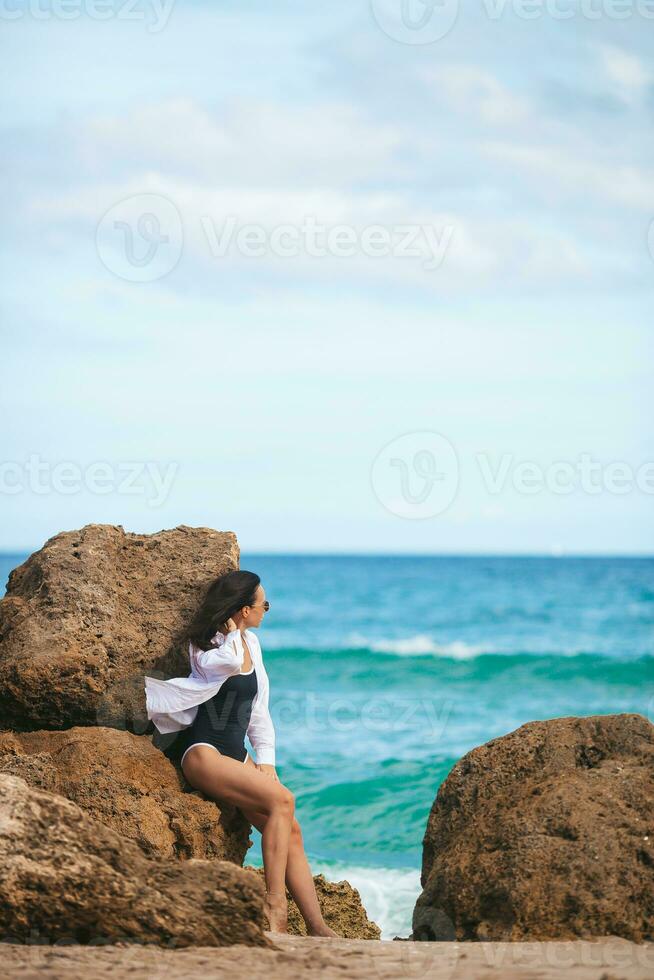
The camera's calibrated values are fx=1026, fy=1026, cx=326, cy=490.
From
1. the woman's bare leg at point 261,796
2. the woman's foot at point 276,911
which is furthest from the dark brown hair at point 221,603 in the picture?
the woman's foot at point 276,911

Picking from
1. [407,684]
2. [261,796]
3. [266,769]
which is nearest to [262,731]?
[266,769]

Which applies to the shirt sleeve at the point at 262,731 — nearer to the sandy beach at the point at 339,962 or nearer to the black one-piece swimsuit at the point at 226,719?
the black one-piece swimsuit at the point at 226,719

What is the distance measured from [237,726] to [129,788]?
2.27 feet

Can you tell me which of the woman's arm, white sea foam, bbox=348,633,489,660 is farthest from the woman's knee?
white sea foam, bbox=348,633,489,660

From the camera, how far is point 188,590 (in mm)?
6207

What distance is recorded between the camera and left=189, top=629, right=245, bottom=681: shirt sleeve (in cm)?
566

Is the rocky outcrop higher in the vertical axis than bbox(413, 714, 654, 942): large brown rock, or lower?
lower

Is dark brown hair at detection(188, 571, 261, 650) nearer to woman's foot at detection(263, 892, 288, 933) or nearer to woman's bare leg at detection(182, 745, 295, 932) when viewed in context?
woman's bare leg at detection(182, 745, 295, 932)

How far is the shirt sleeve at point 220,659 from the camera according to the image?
566 cm

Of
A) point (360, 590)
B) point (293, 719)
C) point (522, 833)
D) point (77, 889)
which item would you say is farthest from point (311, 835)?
point (360, 590)

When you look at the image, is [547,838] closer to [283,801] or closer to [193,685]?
[283,801]

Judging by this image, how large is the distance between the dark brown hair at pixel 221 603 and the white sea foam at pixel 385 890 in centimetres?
428


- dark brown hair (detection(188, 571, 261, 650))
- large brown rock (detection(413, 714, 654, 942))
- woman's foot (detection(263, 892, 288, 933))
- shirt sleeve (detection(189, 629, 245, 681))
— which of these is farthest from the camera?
dark brown hair (detection(188, 571, 261, 650))

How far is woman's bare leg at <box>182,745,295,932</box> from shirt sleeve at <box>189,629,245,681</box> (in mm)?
406
